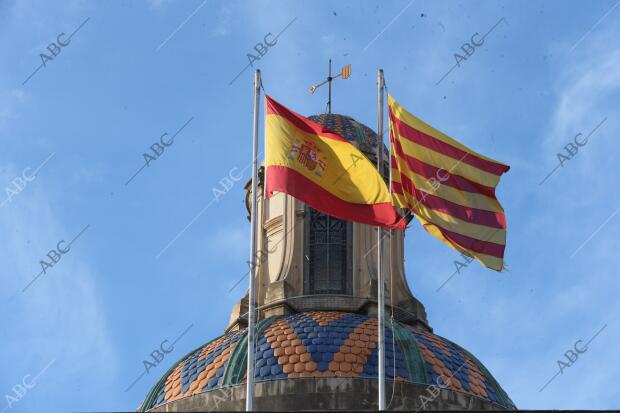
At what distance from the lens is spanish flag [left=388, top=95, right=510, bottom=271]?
3556cm

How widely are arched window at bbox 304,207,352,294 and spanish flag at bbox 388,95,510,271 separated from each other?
12035 millimetres

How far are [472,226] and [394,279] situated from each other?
13.2m

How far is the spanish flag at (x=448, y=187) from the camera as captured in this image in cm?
3556

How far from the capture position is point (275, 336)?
43656 mm

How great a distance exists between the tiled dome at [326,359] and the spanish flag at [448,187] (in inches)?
252

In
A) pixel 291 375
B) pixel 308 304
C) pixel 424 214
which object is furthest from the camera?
pixel 308 304

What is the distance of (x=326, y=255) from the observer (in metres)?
49.0

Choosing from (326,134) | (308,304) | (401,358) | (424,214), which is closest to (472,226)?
(424,214)

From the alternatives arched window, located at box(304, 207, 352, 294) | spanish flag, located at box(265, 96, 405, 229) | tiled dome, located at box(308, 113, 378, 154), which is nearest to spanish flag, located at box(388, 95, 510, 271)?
spanish flag, located at box(265, 96, 405, 229)

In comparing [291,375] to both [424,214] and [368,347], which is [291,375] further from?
[424,214]

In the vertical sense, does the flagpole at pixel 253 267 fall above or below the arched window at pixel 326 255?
below

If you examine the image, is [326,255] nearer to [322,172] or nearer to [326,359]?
[326,359]

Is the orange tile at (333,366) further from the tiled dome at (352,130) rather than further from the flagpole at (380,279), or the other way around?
the tiled dome at (352,130)

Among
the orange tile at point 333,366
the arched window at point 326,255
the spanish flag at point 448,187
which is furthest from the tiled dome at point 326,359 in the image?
the spanish flag at point 448,187
